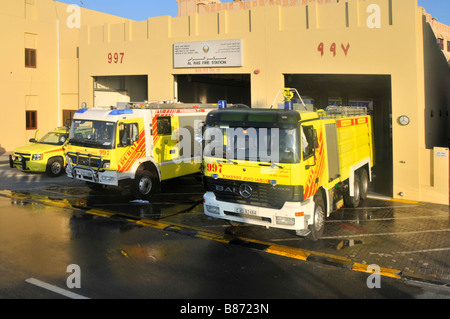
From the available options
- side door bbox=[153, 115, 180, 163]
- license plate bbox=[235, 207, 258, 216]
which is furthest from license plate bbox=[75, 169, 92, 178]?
license plate bbox=[235, 207, 258, 216]

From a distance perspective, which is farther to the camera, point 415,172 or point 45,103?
point 45,103

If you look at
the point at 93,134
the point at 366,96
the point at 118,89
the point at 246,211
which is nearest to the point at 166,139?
the point at 93,134

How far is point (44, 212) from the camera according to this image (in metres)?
11.4

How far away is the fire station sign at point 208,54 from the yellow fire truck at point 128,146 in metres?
3.25

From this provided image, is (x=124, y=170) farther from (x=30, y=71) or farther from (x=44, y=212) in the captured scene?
(x=30, y=71)

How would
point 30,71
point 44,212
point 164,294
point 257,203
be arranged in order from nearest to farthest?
point 164,294 → point 257,203 → point 44,212 → point 30,71

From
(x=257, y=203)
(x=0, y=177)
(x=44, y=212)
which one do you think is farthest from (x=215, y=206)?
(x=0, y=177)

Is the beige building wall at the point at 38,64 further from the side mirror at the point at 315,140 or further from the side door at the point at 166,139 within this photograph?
the side mirror at the point at 315,140

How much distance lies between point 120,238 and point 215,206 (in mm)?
2161

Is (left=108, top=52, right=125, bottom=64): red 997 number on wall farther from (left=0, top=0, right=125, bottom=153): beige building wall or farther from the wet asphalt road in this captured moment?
the wet asphalt road

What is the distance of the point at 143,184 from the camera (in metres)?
12.8

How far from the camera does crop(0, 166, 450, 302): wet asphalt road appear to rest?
641cm

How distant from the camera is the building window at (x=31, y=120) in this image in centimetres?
2352

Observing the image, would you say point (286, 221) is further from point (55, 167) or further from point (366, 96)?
point (366, 96)
